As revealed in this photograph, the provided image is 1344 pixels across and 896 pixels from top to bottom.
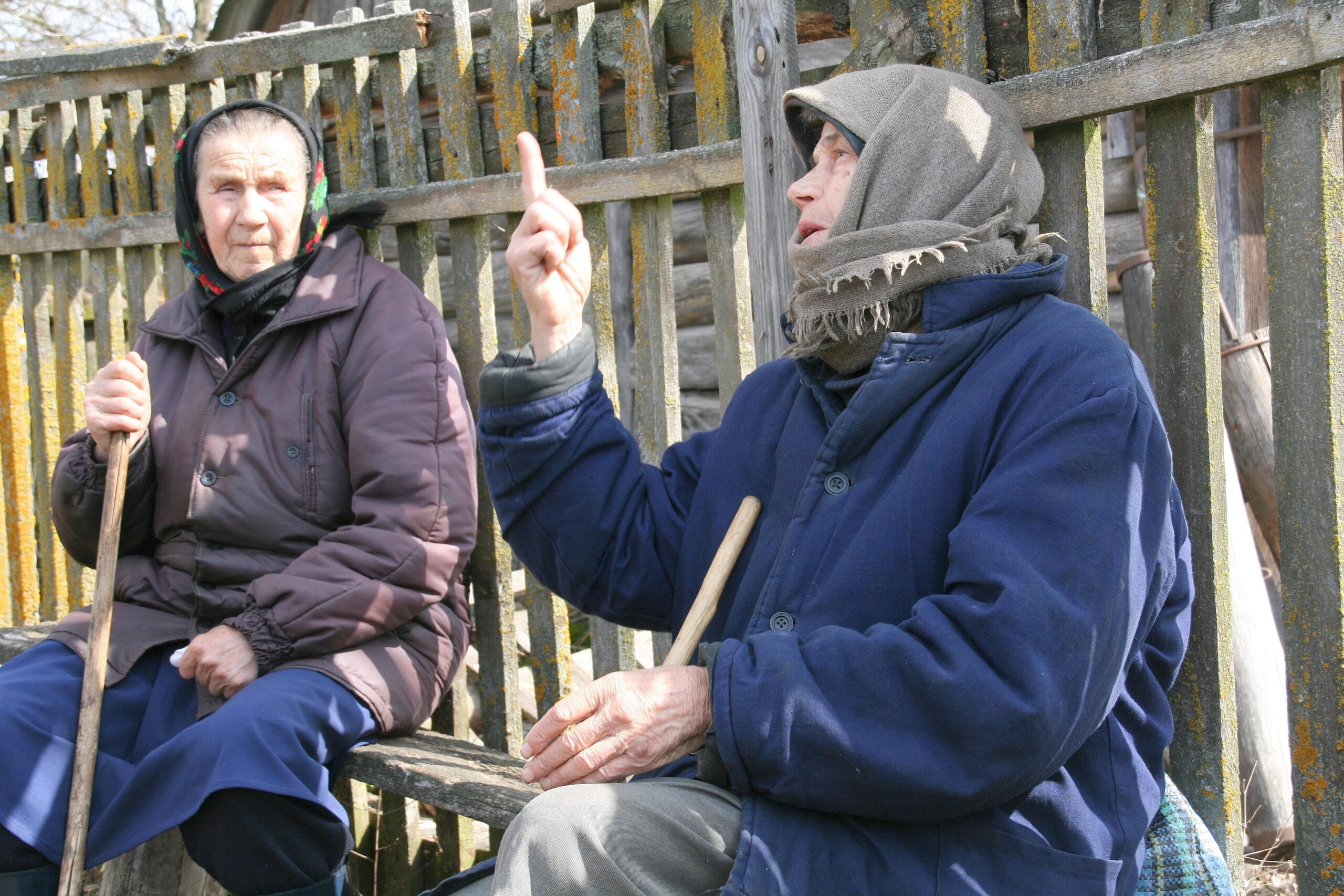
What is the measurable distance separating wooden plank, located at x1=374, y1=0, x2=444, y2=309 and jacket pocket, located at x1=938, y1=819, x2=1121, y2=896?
2115 millimetres

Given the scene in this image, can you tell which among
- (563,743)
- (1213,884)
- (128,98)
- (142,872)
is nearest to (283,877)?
(142,872)

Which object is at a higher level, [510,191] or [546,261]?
[510,191]

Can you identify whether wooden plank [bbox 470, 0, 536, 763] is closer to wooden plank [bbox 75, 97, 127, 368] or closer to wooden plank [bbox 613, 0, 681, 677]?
wooden plank [bbox 613, 0, 681, 677]

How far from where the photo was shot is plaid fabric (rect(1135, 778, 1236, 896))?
166 cm

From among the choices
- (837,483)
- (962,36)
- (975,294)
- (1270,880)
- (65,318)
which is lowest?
(1270,880)

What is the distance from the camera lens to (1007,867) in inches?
60.0

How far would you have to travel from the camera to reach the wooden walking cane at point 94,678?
7.55 feet

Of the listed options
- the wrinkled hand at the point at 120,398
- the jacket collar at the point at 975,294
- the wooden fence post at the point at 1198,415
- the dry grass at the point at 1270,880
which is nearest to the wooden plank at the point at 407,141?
the wrinkled hand at the point at 120,398

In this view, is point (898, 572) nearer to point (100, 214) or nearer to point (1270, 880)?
point (1270, 880)

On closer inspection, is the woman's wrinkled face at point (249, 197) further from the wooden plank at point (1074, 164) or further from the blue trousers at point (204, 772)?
the wooden plank at point (1074, 164)

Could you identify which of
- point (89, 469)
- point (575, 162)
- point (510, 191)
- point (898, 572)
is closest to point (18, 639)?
point (89, 469)

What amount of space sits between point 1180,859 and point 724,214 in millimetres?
1591

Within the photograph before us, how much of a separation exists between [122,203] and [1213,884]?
3.59 metres

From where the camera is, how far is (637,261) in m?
2.77
